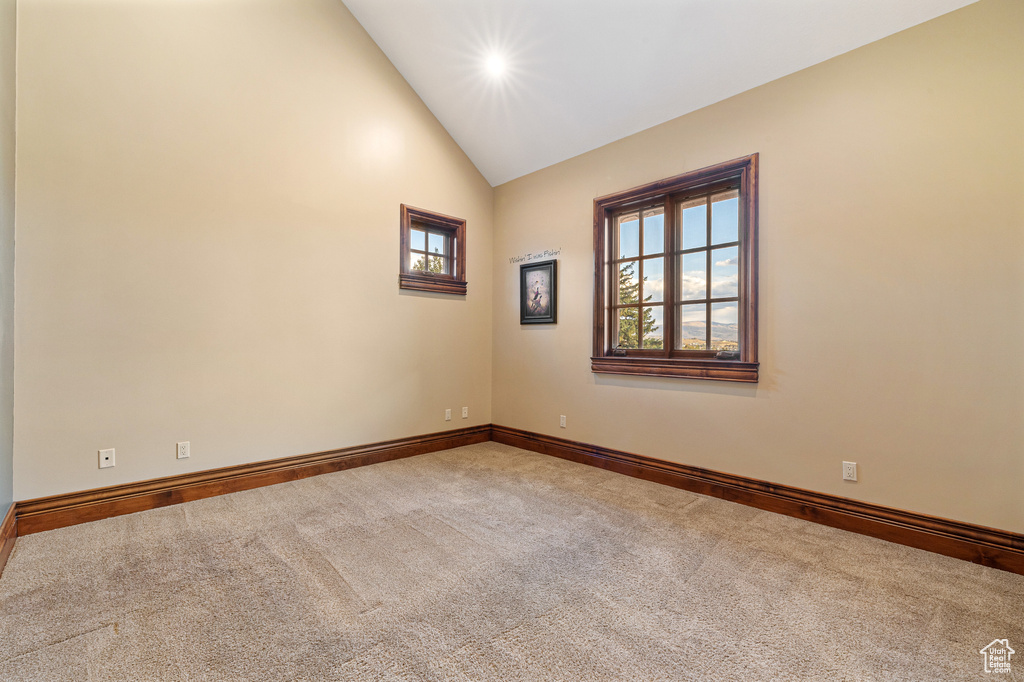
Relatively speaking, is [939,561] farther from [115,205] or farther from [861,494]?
[115,205]

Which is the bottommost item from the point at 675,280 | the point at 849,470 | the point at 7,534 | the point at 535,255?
the point at 7,534

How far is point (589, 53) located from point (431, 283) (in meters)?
2.37

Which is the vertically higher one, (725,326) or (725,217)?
(725,217)

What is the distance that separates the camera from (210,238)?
10.4ft

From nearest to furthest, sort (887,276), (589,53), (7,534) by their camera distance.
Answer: (7,534)
(887,276)
(589,53)

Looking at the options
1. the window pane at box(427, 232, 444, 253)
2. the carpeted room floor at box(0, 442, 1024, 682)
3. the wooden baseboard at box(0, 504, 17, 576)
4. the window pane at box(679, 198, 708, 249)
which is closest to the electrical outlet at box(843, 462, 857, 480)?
the carpeted room floor at box(0, 442, 1024, 682)

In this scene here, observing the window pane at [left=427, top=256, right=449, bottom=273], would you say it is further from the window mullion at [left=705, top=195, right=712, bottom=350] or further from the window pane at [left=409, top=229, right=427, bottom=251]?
the window mullion at [left=705, top=195, right=712, bottom=350]

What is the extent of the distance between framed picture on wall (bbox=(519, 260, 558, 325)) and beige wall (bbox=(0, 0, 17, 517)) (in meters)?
3.60

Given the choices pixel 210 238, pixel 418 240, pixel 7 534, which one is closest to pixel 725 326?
pixel 418 240

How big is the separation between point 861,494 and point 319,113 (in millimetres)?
4736

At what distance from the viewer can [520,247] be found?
4.69 m

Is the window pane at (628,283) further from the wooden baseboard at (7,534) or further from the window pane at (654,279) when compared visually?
the wooden baseboard at (7,534)

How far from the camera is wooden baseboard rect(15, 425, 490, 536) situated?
261 centimetres

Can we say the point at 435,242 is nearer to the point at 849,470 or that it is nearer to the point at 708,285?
the point at 708,285
